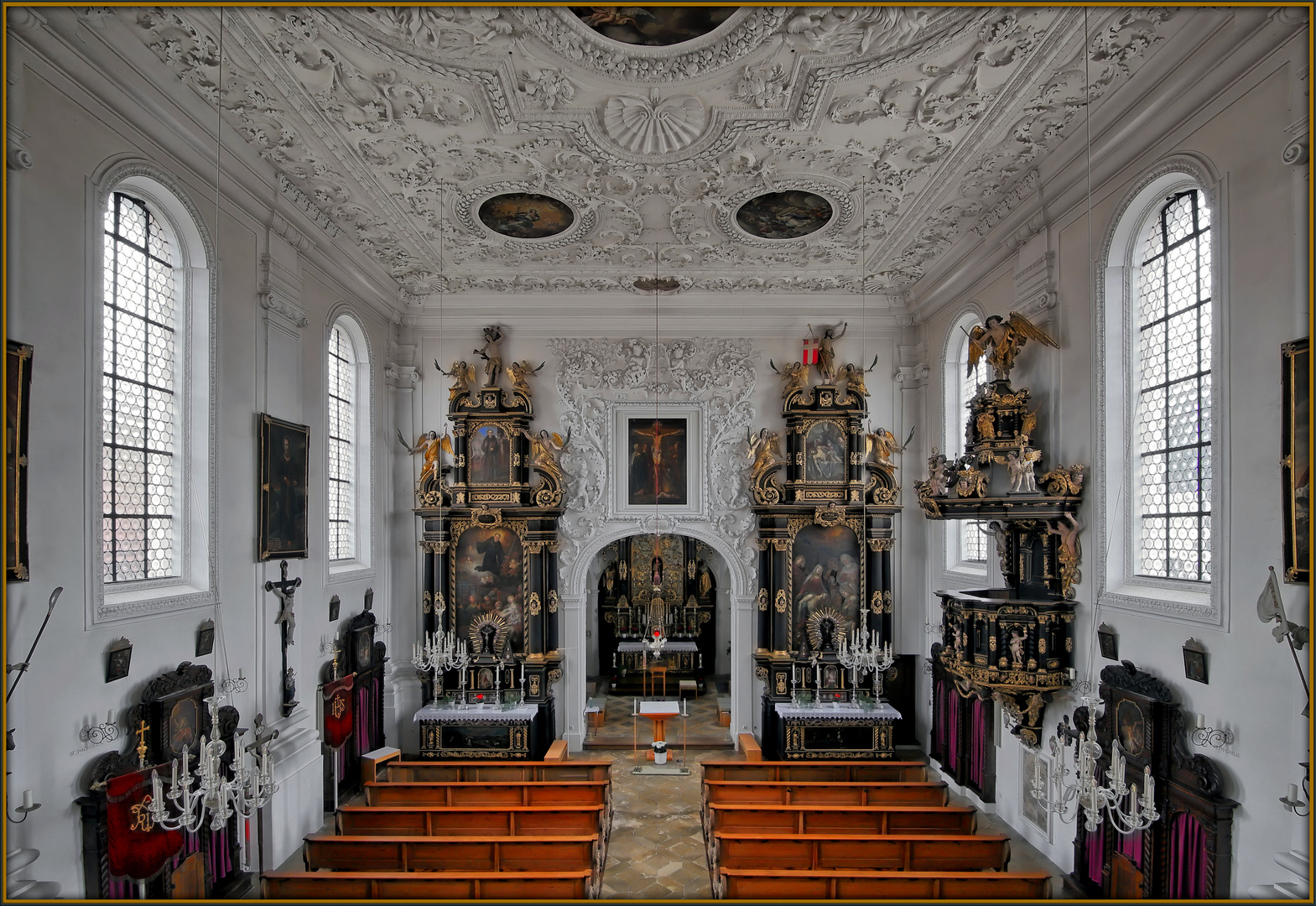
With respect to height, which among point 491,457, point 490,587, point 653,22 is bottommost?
point 490,587

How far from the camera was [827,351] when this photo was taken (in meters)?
13.9

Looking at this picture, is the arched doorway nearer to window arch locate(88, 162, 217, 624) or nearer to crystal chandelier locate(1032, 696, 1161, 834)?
crystal chandelier locate(1032, 696, 1161, 834)

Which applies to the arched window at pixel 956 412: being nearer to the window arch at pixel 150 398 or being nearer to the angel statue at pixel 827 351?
the angel statue at pixel 827 351

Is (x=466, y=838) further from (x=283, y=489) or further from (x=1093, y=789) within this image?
(x=1093, y=789)

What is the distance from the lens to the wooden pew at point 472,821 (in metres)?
8.86

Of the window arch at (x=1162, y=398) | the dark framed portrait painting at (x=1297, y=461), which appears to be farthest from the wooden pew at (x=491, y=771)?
the dark framed portrait painting at (x=1297, y=461)

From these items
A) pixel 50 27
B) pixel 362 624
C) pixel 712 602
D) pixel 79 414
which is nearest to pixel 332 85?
pixel 50 27

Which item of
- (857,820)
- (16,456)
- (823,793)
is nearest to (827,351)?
(823,793)

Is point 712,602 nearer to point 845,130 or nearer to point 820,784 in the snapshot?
point 820,784

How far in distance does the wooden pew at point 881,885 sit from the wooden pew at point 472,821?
7.57 feet

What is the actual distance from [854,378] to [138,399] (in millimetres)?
10755

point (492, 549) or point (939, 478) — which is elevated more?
point (939, 478)

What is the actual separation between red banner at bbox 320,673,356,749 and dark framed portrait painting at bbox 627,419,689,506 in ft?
18.9

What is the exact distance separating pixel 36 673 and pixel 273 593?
3.50 m
